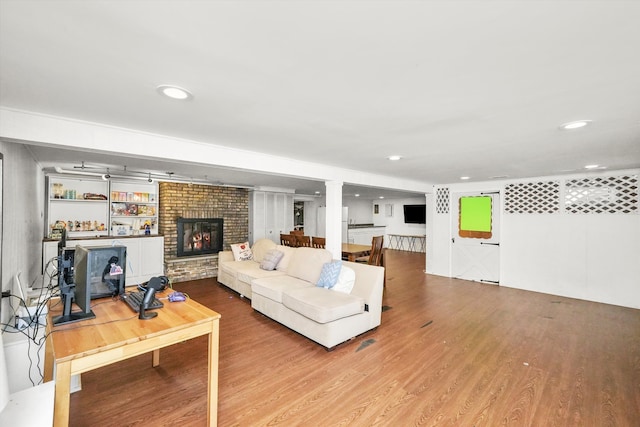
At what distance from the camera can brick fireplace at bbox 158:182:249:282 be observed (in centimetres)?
580

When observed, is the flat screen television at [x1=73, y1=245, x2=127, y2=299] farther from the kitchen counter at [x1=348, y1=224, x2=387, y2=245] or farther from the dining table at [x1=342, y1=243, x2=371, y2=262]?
the kitchen counter at [x1=348, y1=224, x2=387, y2=245]

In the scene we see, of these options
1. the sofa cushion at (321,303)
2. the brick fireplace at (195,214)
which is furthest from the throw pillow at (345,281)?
the brick fireplace at (195,214)

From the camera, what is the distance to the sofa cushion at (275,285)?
359cm

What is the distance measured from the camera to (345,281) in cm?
352

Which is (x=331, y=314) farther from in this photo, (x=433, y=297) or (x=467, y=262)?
(x=467, y=262)

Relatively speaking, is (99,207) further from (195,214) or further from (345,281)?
(345,281)

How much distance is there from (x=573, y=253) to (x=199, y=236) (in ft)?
24.6

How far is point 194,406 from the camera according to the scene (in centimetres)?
205

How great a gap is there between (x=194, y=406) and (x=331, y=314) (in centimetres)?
141

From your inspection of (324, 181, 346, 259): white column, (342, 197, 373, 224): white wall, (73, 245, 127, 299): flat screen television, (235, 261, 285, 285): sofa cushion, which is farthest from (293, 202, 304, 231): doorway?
(73, 245, 127, 299): flat screen television

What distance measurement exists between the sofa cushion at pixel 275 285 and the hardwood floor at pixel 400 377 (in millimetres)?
355

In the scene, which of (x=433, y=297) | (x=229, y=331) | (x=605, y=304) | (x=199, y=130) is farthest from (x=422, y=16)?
(x=605, y=304)

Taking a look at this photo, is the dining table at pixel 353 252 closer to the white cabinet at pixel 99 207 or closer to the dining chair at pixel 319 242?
the dining chair at pixel 319 242

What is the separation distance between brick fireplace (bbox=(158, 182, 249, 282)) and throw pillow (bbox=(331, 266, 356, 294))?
12.6 ft
